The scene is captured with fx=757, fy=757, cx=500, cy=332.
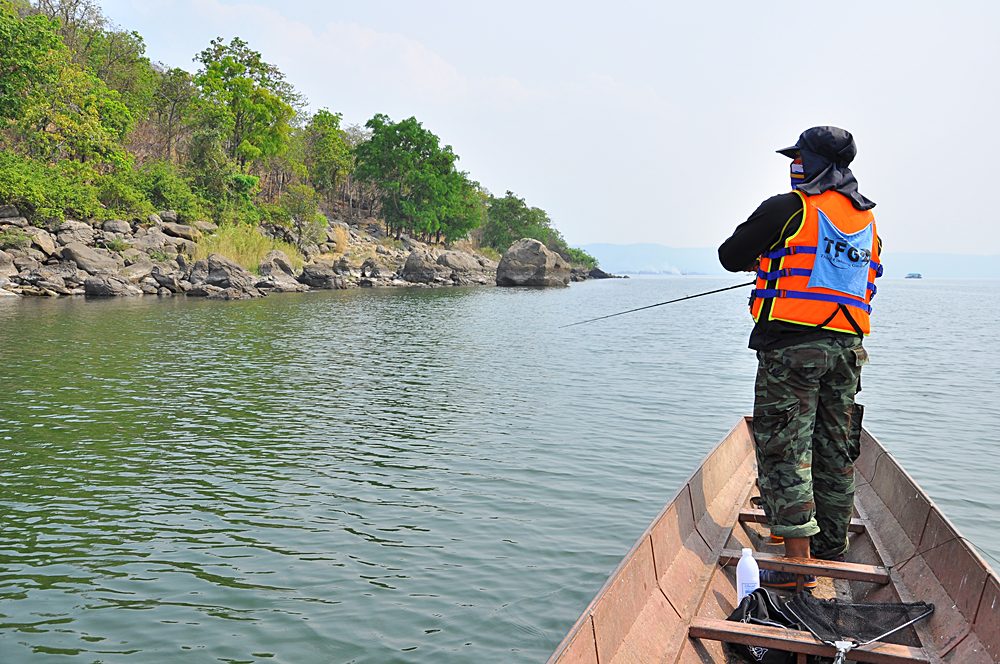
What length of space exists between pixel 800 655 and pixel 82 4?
2506 inches

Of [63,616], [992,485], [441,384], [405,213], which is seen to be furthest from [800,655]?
[405,213]

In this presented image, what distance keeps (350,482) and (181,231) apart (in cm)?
4248

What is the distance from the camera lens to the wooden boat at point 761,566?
358cm

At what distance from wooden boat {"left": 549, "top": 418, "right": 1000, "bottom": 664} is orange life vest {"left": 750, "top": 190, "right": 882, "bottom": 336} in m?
1.38

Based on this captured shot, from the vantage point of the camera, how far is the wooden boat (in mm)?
3584

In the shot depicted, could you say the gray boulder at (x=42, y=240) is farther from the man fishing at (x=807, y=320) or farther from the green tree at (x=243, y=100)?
the man fishing at (x=807, y=320)

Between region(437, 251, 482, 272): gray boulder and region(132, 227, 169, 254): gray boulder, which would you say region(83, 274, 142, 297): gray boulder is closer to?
region(132, 227, 169, 254): gray boulder

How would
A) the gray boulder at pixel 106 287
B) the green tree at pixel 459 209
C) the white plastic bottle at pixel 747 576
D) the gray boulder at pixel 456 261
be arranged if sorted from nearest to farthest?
the white plastic bottle at pixel 747 576 < the gray boulder at pixel 106 287 < the gray boulder at pixel 456 261 < the green tree at pixel 459 209

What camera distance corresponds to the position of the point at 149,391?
46.3 feet

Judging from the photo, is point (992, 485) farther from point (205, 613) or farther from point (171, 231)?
point (171, 231)

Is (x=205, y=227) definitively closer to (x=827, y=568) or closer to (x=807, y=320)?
(x=807, y=320)

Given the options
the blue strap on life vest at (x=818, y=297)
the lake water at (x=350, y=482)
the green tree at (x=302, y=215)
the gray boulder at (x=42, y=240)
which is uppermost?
the green tree at (x=302, y=215)

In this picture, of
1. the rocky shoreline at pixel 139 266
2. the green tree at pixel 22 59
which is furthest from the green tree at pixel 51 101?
the rocky shoreline at pixel 139 266

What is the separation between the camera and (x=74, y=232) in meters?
40.0
